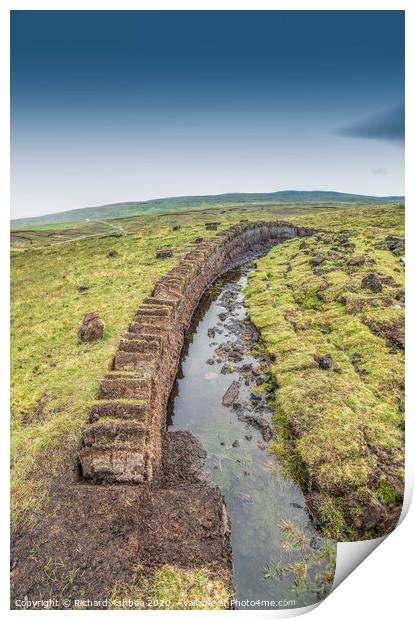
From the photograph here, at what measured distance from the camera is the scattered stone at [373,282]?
10.6 metres

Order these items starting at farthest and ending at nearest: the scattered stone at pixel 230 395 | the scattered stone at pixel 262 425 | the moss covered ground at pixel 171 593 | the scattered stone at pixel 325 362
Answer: the scattered stone at pixel 230 395, the scattered stone at pixel 325 362, the scattered stone at pixel 262 425, the moss covered ground at pixel 171 593

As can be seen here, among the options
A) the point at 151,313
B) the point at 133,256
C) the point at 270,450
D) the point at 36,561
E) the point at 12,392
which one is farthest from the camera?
the point at 133,256

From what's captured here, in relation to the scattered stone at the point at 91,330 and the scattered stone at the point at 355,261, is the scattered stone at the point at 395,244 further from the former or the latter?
the scattered stone at the point at 91,330

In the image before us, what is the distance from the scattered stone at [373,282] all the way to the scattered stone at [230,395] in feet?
15.6

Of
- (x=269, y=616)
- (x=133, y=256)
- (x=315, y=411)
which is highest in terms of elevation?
(x=133, y=256)

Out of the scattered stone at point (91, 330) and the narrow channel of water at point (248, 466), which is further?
the scattered stone at point (91, 330)

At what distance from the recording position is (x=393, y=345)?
9117 millimetres

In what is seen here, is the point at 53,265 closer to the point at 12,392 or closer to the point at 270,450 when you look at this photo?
the point at 12,392

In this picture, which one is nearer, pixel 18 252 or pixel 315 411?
pixel 315 411

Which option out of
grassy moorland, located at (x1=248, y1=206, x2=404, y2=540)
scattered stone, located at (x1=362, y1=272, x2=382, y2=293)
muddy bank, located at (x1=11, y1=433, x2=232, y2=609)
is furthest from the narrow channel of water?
scattered stone, located at (x1=362, y1=272, x2=382, y2=293)

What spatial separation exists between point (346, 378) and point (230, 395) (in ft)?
10.3

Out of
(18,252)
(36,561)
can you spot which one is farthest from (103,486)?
(18,252)

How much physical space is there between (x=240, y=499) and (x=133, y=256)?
16.8m

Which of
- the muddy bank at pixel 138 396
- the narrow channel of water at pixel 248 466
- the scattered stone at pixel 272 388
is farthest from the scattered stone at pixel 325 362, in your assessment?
the muddy bank at pixel 138 396
